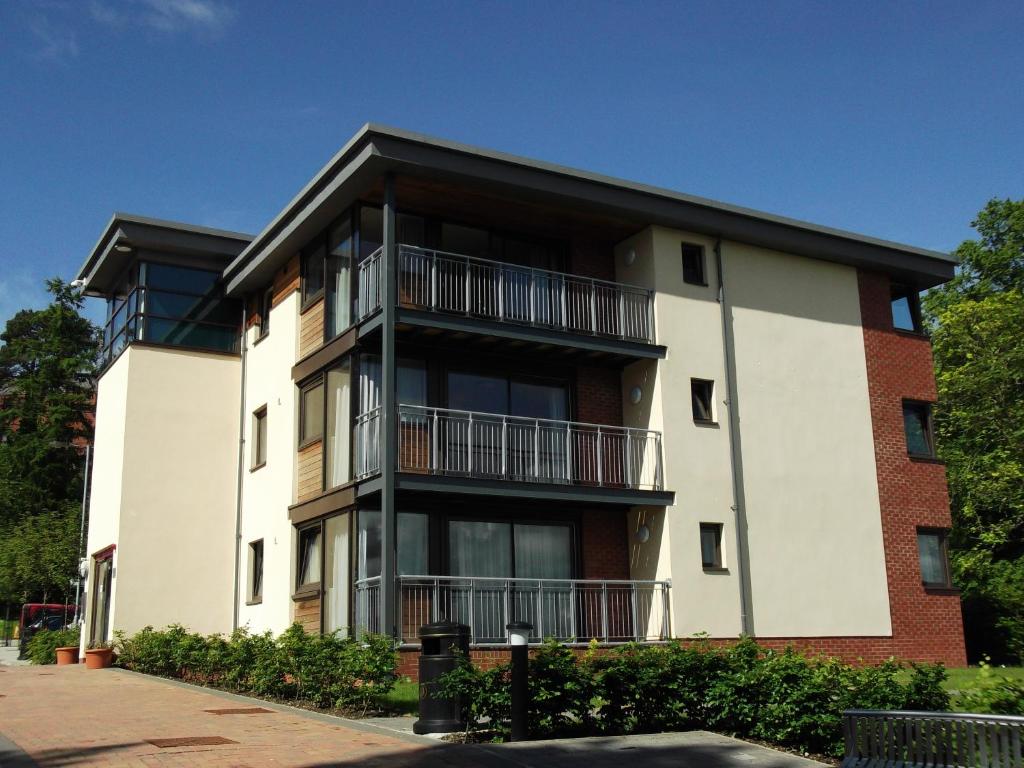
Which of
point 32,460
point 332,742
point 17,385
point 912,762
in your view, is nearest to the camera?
point 912,762

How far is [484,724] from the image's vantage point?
470 inches

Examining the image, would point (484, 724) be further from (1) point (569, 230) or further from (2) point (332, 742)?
(1) point (569, 230)

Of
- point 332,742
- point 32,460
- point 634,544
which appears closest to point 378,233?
point 634,544

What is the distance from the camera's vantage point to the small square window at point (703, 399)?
68.5 feet

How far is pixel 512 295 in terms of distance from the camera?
784 inches

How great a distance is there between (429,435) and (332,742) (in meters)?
8.26

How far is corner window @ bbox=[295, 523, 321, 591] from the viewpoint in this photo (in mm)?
20438

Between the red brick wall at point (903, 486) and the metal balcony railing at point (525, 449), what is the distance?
5463 mm

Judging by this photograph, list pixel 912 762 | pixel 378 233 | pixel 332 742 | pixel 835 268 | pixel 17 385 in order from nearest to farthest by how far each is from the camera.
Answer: pixel 912 762
pixel 332 742
pixel 378 233
pixel 835 268
pixel 17 385

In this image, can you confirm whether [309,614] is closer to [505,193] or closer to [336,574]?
[336,574]

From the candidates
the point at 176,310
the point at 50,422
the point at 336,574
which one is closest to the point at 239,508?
the point at 176,310

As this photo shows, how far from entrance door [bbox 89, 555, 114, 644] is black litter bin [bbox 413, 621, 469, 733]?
13171 mm

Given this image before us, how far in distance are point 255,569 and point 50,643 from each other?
723 cm

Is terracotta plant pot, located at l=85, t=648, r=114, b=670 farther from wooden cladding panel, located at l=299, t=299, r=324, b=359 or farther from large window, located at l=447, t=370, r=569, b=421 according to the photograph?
large window, located at l=447, t=370, r=569, b=421
